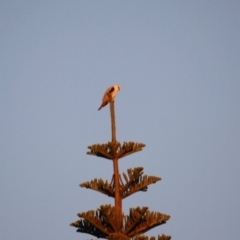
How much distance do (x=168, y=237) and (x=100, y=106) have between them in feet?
11.8

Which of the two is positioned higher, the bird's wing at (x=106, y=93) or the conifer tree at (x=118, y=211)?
the bird's wing at (x=106, y=93)

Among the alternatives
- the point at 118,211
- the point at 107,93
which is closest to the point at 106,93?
the point at 107,93

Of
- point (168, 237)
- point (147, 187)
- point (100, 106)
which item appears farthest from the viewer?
point (100, 106)

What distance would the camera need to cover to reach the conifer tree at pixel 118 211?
36.1 ft

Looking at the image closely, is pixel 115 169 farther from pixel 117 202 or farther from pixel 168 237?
pixel 168 237

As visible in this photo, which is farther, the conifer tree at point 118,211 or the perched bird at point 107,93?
the perched bird at point 107,93

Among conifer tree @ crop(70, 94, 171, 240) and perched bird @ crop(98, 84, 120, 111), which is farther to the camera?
perched bird @ crop(98, 84, 120, 111)

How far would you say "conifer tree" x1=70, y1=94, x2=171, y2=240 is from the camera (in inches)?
433

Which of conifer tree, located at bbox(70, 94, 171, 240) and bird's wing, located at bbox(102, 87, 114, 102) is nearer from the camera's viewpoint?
conifer tree, located at bbox(70, 94, 171, 240)

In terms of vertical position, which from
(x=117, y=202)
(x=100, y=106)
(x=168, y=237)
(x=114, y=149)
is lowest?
(x=168, y=237)

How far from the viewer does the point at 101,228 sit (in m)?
11.2

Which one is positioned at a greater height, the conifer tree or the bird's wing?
the bird's wing

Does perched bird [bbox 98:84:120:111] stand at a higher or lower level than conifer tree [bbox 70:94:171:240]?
higher

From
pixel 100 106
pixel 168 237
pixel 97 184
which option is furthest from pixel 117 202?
pixel 100 106
